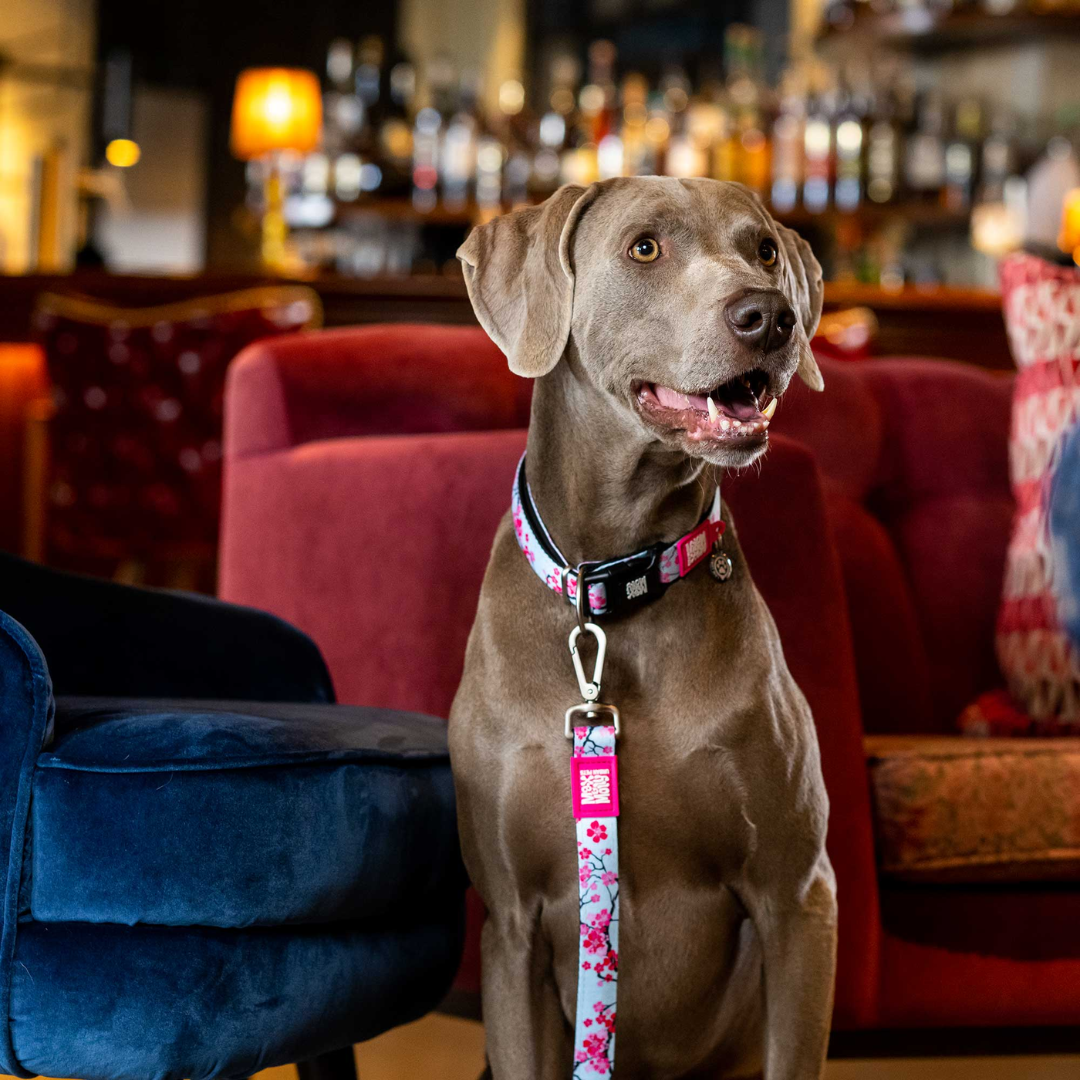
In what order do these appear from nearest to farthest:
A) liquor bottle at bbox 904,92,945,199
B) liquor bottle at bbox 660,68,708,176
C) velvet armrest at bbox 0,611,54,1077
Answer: velvet armrest at bbox 0,611,54,1077, liquor bottle at bbox 660,68,708,176, liquor bottle at bbox 904,92,945,199

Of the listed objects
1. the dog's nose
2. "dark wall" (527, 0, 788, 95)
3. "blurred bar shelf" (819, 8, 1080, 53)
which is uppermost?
"dark wall" (527, 0, 788, 95)

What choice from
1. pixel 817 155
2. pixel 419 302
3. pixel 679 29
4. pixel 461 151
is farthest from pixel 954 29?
pixel 419 302

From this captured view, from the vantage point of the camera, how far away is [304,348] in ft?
6.23

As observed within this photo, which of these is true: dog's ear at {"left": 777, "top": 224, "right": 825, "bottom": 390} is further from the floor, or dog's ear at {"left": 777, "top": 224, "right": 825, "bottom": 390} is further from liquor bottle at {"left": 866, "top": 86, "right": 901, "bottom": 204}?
liquor bottle at {"left": 866, "top": 86, "right": 901, "bottom": 204}

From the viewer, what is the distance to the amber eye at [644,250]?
1.29 metres

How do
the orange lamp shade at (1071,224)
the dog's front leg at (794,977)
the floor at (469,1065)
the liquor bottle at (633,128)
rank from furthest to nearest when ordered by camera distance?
the liquor bottle at (633,128)
the orange lamp shade at (1071,224)
the floor at (469,1065)
the dog's front leg at (794,977)

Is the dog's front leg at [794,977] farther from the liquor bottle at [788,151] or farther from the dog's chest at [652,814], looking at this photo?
the liquor bottle at [788,151]

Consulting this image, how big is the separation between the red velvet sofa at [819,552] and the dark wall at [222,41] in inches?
235

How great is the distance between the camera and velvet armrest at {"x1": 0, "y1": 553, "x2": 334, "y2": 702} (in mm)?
1702

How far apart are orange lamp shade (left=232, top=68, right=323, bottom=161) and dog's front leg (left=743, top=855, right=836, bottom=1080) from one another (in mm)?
4490

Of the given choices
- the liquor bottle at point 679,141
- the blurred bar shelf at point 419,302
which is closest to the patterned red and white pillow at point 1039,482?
the blurred bar shelf at point 419,302

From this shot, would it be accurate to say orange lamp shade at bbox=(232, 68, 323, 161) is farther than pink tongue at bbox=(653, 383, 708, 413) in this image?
Yes

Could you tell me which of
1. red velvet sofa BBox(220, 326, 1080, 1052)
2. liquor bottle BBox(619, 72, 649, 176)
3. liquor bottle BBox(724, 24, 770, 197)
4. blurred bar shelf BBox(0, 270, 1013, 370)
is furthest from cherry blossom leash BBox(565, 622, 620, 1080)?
liquor bottle BBox(724, 24, 770, 197)

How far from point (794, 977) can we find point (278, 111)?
454 centimetres
